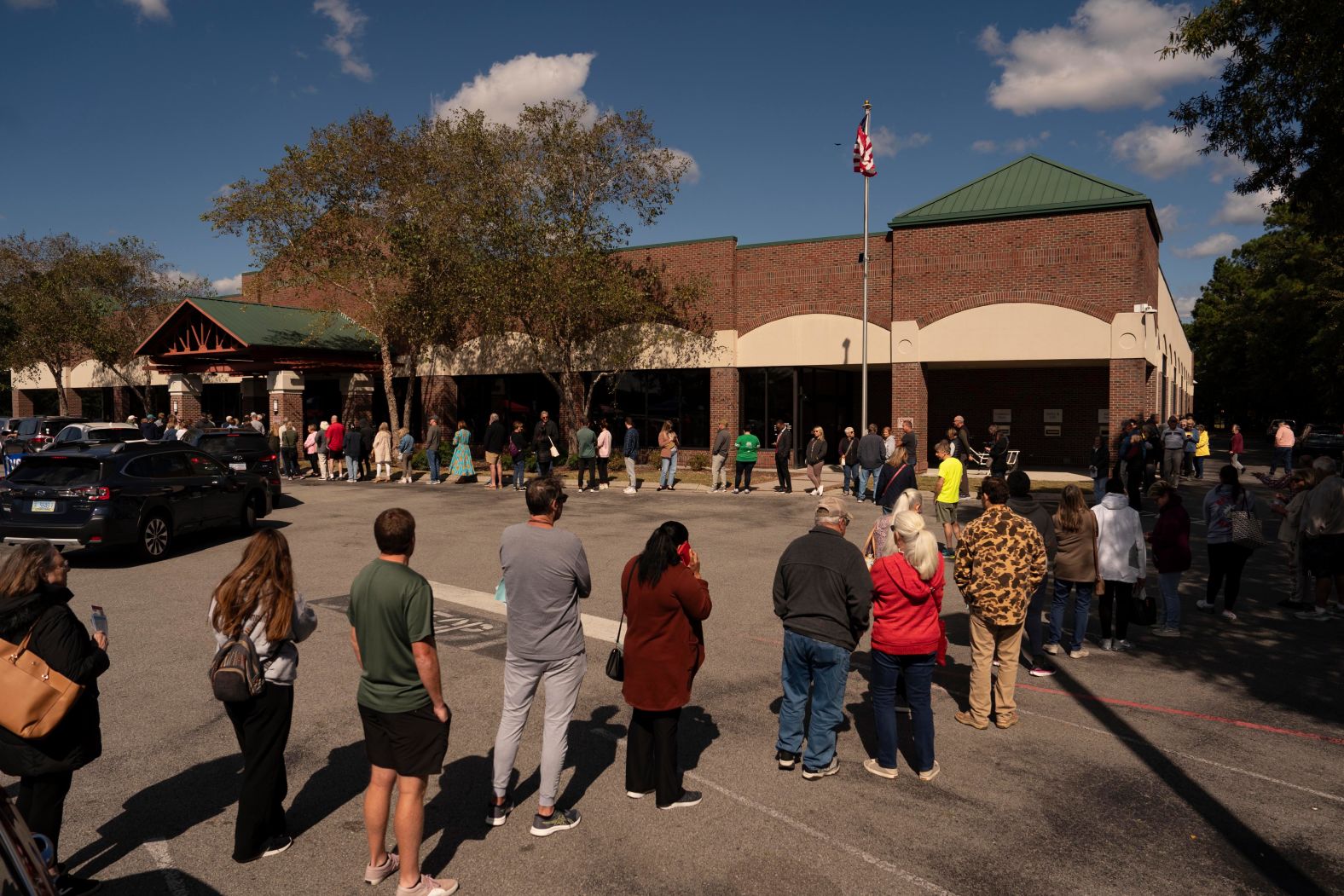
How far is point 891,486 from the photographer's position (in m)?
12.6

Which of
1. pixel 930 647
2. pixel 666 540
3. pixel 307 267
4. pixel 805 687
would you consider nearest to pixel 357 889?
pixel 666 540

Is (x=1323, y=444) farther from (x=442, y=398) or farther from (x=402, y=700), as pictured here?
(x=402, y=700)

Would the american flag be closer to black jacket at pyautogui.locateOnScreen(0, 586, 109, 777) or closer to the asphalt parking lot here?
the asphalt parking lot

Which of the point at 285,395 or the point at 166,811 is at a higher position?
the point at 285,395

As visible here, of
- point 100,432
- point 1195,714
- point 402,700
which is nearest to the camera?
point 402,700

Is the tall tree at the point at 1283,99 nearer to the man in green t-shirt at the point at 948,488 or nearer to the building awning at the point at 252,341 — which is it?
the man in green t-shirt at the point at 948,488

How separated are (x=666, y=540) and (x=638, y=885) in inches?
68.3

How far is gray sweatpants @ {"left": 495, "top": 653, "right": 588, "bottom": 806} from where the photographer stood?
4.82 m

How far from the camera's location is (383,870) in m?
4.29

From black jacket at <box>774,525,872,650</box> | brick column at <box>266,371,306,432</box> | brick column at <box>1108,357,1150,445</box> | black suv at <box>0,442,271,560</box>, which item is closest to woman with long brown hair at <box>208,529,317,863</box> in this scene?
black jacket at <box>774,525,872,650</box>

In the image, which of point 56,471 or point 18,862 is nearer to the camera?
point 18,862

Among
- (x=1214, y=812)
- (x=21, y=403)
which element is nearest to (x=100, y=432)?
(x=1214, y=812)

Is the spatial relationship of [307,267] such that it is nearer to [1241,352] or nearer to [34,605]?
[34,605]

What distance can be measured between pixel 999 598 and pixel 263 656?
4.82 meters
